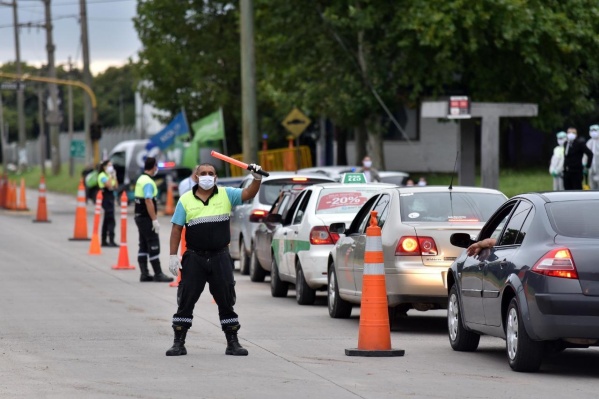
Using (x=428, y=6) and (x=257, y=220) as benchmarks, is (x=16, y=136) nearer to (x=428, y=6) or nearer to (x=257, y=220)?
(x=428, y=6)

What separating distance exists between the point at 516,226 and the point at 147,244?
10803mm

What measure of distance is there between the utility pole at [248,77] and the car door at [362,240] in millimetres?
19117

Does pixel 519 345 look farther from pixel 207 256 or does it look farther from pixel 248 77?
pixel 248 77

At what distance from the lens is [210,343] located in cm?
1366

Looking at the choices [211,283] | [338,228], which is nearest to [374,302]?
[211,283]

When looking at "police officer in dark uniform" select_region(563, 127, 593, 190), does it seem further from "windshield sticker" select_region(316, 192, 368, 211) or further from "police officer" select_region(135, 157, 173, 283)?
"windshield sticker" select_region(316, 192, 368, 211)

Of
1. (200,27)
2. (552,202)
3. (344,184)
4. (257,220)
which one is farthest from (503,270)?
(200,27)

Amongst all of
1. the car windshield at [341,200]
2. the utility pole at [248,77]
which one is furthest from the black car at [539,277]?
the utility pole at [248,77]

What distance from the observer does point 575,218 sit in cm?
1116

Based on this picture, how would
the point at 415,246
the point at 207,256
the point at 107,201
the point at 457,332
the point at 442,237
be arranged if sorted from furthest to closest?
the point at 107,201 → the point at 442,237 → the point at 415,246 → the point at 457,332 → the point at 207,256

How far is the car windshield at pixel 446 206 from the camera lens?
1484 centimetres

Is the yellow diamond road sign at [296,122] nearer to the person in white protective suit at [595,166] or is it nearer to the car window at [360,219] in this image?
the person in white protective suit at [595,166]

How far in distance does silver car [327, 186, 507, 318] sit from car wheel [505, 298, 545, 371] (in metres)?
2.82

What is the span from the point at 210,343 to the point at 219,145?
47.3 meters
